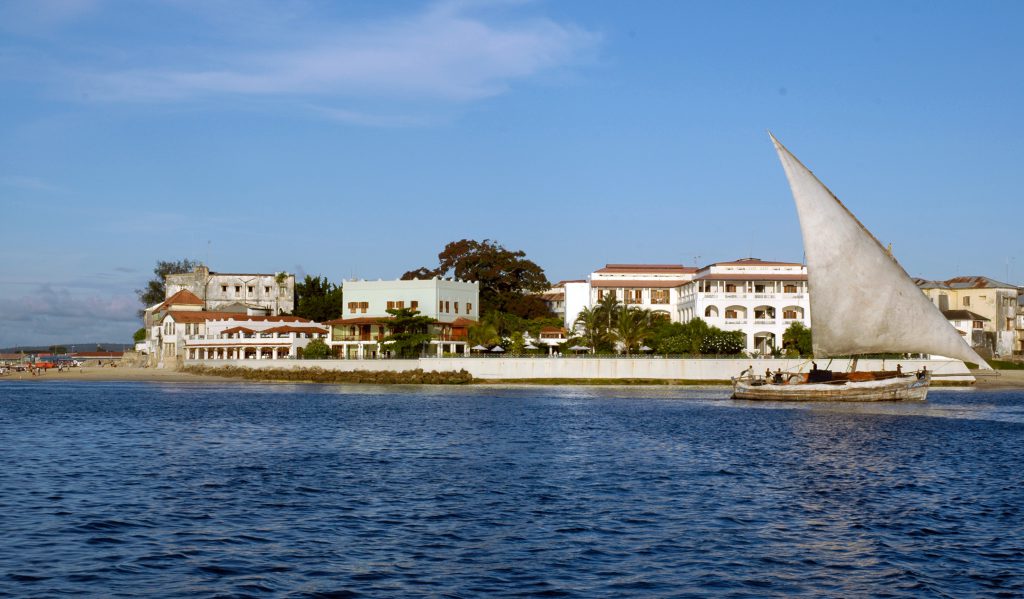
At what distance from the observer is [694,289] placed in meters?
97.9

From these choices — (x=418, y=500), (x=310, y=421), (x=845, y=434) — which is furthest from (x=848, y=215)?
(x=418, y=500)

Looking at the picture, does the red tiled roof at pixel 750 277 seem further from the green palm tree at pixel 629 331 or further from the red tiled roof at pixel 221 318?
the red tiled roof at pixel 221 318

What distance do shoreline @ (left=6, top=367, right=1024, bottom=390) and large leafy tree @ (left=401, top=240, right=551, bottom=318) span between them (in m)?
28.2

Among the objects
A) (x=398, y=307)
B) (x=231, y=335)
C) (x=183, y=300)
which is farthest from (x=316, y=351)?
(x=183, y=300)

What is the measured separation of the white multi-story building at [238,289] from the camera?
130 meters

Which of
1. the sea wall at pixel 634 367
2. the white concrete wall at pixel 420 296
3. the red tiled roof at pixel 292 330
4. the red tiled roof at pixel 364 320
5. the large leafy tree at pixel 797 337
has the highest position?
the white concrete wall at pixel 420 296

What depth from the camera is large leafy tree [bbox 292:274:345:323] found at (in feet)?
406

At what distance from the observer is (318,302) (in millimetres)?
124125

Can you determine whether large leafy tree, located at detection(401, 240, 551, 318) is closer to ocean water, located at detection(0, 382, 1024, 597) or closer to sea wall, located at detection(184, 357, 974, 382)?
sea wall, located at detection(184, 357, 974, 382)

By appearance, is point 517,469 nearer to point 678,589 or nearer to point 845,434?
point 678,589

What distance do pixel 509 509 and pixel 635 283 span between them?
8611cm

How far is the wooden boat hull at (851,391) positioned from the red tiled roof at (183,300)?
78769 millimetres

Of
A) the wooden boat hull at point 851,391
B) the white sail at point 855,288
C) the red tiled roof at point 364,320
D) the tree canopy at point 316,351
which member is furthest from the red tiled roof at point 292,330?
the white sail at point 855,288

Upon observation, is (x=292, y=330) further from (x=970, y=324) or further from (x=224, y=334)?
(x=970, y=324)
